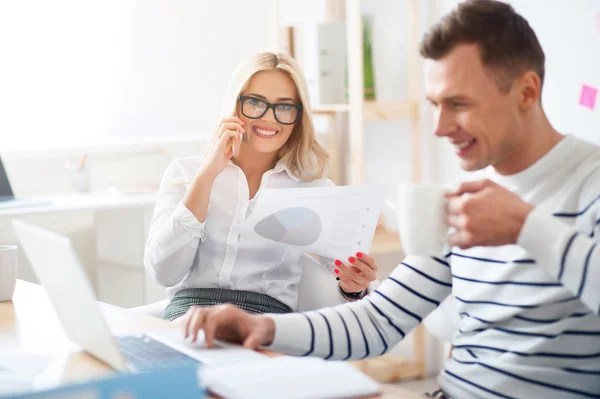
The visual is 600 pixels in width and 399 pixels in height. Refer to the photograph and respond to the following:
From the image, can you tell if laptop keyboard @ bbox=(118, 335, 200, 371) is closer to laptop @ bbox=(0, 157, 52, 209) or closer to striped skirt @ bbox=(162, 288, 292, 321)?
striped skirt @ bbox=(162, 288, 292, 321)

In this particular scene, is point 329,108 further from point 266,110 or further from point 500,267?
point 500,267

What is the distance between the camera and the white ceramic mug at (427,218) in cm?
114

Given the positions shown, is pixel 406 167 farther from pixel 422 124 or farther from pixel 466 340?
pixel 466 340

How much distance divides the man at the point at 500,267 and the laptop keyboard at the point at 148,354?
2.2 inches

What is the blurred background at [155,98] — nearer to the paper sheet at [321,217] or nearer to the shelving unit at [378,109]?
the shelving unit at [378,109]

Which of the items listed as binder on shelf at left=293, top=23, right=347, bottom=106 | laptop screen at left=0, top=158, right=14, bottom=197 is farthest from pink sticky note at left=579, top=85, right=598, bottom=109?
laptop screen at left=0, top=158, right=14, bottom=197

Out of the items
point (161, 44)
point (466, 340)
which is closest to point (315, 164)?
point (466, 340)

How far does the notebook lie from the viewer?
975 millimetres

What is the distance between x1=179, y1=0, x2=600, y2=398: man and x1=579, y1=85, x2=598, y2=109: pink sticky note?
127 centimetres

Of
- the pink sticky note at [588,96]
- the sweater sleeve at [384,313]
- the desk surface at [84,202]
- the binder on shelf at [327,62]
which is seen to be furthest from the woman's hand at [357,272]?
the binder on shelf at [327,62]

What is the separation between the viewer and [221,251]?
2.18 metres

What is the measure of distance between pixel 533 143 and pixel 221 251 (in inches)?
41.0

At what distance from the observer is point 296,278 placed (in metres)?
2.21

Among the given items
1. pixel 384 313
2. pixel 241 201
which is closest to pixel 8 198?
pixel 241 201
